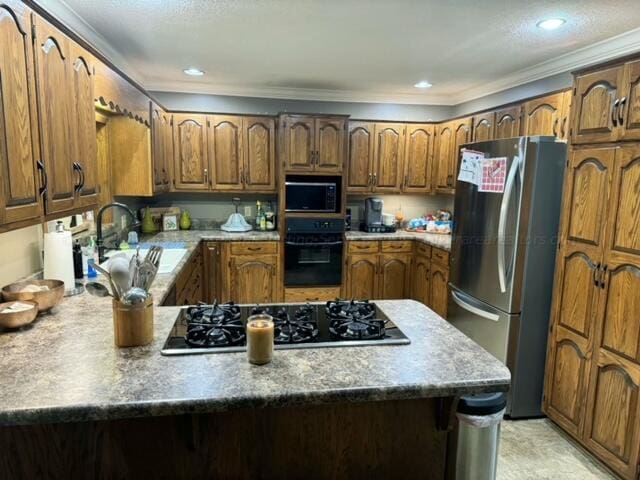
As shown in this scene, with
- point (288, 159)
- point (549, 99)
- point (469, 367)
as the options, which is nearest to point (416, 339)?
point (469, 367)

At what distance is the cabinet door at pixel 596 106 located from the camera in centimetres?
203

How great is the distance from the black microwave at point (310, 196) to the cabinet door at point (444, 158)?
1.20m

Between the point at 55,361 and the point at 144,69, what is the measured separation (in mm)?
3214

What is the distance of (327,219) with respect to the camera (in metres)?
4.18

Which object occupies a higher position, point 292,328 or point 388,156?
point 388,156

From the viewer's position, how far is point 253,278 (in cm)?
416

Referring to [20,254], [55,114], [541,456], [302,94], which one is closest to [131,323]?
[55,114]

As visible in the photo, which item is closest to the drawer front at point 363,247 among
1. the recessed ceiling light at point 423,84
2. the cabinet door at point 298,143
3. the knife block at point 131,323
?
the cabinet door at point 298,143

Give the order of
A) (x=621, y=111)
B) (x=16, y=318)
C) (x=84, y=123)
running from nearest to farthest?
(x=16, y=318) < (x=84, y=123) < (x=621, y=111)

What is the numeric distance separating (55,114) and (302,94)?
3126 mm

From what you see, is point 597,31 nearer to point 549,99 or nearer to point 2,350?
point 549,99

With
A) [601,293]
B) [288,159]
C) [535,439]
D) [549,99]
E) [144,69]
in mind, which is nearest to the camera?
[601,293]

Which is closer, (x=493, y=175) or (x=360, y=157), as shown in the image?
(x=493, y=175)

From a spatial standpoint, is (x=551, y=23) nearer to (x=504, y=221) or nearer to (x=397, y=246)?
(x=504, y=221)
